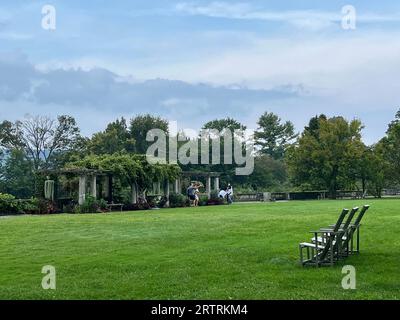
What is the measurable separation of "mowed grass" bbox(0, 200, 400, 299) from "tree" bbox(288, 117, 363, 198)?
4216cm

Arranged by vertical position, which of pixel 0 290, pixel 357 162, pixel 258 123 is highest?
pixel 258 123

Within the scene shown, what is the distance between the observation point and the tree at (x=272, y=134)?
94.4 m

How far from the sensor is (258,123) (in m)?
96.0

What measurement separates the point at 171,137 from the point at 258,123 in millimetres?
26759

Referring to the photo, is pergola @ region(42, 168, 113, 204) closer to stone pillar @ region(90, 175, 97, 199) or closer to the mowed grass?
stone pillar @ region(90, 175, 97, 199)

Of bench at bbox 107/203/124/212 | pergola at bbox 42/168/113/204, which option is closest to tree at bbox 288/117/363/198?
pergola at bbox 42/168/113/204

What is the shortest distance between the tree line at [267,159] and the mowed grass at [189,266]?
37447mm

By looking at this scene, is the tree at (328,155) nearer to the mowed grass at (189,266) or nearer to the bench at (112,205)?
the bench at (112,205)

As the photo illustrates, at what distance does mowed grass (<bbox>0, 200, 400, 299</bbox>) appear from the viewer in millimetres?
7594

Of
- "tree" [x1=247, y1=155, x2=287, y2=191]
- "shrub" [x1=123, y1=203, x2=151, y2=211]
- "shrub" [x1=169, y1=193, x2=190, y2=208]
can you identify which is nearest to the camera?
"shrub" [x1=123, y1=203, x2=151, y2=211]

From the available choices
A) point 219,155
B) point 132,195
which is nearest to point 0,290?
point 132,195

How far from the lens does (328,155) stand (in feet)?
189

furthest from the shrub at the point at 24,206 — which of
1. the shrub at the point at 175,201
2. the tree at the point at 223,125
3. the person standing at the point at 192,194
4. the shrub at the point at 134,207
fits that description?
the tree at the point at 223,125
